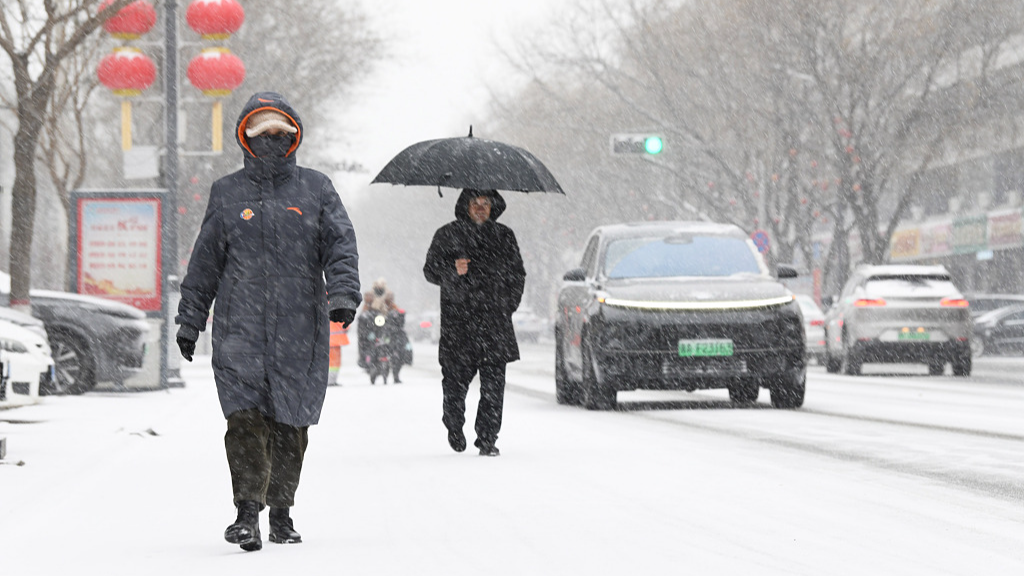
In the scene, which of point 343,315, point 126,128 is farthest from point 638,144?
point 343,315

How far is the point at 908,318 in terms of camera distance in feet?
83.1

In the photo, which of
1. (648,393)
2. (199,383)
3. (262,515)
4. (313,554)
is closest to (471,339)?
(262,515)

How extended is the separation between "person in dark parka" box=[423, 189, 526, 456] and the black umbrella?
336 millimetres

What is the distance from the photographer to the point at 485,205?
10883mm

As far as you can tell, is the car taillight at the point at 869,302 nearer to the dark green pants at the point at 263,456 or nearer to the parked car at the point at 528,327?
the dark green pants at the point at 263,456

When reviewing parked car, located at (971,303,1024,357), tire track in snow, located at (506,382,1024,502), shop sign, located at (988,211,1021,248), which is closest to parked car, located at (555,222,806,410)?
tire track in snow, located at (506,382,1024,502)

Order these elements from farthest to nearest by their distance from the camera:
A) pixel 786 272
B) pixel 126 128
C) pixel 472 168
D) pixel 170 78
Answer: pixel 126 128 < pixel 170 78 < pixel 786 272 < pixel 472 168

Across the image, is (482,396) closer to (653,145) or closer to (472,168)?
(472,168)

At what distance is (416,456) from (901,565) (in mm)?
5192


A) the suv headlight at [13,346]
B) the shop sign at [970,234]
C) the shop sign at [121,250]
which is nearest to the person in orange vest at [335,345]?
the shop sign at [121,250]

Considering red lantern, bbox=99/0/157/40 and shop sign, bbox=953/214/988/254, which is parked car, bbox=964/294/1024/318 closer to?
shop sign, bbox=953/214/988/254

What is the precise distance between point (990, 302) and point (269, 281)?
3598cm

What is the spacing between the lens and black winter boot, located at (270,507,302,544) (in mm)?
6941

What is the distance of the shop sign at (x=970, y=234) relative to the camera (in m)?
52.2
